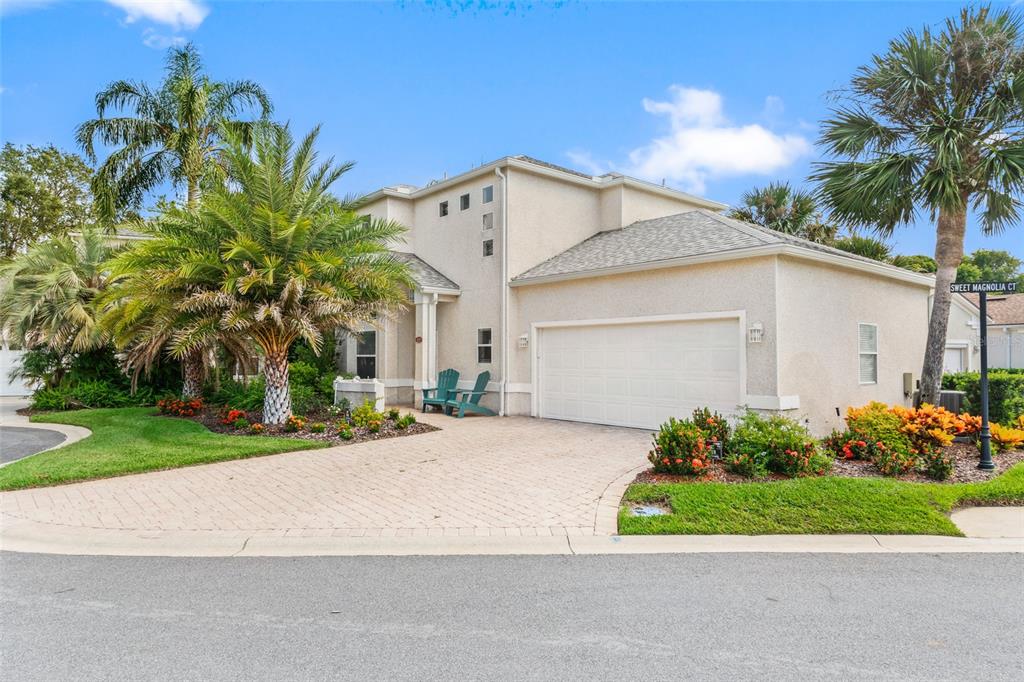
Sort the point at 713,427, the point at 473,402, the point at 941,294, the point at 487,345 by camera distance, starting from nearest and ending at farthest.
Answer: the point at 713,427
the point at 941,294
the point at 473,402
the point at 487,345

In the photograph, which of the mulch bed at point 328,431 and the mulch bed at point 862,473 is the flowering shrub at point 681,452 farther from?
the mulch bed at point 328,431

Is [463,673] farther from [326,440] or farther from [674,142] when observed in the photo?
[674,142]

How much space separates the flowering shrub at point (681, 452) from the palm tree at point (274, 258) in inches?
243

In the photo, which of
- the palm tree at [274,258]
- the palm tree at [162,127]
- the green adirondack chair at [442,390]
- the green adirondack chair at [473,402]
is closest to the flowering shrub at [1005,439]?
the green adirondack chair at [473,402]

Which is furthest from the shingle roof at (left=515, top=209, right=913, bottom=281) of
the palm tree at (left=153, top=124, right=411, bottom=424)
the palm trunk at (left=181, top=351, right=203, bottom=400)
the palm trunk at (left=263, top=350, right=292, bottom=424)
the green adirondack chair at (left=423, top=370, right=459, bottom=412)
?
the palm trunk at (left=181, top=351, right=203, bottom=400)

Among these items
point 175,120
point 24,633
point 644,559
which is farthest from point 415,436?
point 175,120

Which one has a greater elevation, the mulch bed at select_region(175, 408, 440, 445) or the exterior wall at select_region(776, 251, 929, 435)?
the exterior wall at select_region(776, 251, 929, 435)

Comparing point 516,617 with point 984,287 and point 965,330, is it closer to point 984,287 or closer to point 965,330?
point 984,287

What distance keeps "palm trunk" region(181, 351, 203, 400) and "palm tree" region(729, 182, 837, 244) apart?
18487 mm

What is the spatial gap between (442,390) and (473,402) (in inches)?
32.8

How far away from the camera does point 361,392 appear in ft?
44.5

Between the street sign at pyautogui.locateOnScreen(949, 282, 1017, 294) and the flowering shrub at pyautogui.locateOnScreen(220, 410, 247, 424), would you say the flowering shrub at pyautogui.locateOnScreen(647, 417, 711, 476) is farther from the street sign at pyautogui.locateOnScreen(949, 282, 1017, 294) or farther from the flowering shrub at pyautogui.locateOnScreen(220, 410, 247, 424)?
the flowering shrub at pyautogui.locateOnScreen(220, 410, 247, 424)

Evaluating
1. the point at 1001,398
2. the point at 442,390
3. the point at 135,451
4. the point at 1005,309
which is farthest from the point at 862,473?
the point at 1005,309

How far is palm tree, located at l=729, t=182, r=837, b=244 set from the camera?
21156 millimetres
